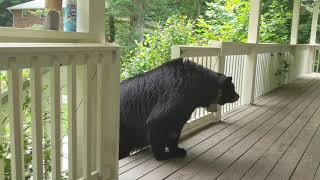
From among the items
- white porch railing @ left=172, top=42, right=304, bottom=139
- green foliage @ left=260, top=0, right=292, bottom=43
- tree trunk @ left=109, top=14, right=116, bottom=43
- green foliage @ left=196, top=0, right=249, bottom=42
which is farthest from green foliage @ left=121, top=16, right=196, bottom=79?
tree trunk @ left=109, top=14, right=116, bottom=43

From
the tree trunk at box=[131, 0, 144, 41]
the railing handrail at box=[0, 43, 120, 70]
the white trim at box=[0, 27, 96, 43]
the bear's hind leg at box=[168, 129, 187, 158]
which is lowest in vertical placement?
the bear's hind leg at box=[168, 129, 187, 158]

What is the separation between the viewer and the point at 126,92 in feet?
8.77

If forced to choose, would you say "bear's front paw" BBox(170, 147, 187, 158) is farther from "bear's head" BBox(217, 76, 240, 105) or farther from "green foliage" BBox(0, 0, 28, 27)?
"green foliage" BBox(0, 0, 28, 27)

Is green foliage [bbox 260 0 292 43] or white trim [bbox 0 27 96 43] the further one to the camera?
green foliage [bbox 260 0 292 43]

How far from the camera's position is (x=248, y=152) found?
3.00 m

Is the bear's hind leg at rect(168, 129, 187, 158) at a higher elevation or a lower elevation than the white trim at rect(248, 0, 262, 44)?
lower

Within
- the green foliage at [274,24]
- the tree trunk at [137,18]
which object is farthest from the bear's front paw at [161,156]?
the tree trunk at [137,18]

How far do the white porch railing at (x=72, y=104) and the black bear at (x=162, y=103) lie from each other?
1.96 ft

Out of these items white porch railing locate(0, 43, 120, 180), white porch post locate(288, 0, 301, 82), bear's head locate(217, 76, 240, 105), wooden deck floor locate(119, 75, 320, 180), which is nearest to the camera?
white porch railing locate(0, 43, 120, 180)

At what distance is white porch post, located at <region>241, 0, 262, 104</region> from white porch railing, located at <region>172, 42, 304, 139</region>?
23mm

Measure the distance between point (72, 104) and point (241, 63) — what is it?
3673 millimetres

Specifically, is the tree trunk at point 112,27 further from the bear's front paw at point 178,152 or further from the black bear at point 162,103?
the bear's front paw at point 178,152

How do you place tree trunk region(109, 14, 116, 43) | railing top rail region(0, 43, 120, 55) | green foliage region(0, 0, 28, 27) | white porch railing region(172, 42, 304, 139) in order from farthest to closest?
tree trunk region(109, 14, 116, 43) < white porch railing region(172, 42, 304, 139) < green foliage region(0, 0, 28, 27) < railing top rail region(0, 43, 120, 55)

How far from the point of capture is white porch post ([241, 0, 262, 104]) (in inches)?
194
